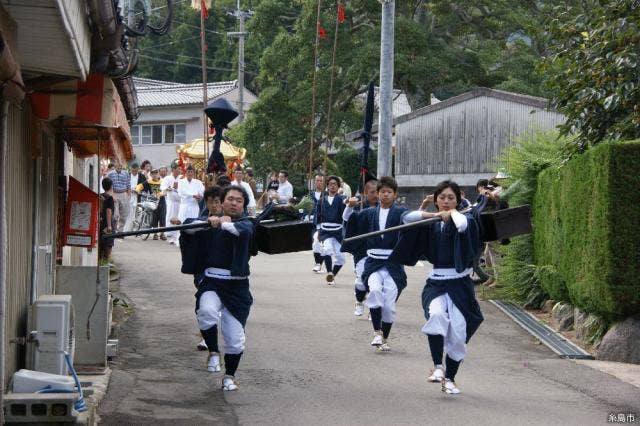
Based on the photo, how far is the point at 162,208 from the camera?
87.7 ft

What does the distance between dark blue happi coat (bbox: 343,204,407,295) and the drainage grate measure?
1.96 meters

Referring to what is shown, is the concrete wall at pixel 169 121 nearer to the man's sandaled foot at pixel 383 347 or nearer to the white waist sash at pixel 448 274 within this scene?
the man's sandaled foot at pixel 383 347

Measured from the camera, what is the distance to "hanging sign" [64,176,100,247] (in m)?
10.0

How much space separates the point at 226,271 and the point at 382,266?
284 centimetres

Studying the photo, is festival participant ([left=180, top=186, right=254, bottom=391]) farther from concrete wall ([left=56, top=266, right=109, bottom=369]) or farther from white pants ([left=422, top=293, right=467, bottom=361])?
white pants ([left=422, top=293, right=467, bottom=361])

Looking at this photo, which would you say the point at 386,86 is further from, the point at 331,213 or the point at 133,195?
the point at 133,195

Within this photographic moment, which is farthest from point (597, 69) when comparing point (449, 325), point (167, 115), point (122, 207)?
point (167, 115)

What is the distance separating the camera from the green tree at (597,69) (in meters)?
12.0

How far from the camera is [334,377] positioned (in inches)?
397

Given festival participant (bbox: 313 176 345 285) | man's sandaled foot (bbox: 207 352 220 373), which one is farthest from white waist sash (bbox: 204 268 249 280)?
festival participant (bbox: 313 176 345 285)

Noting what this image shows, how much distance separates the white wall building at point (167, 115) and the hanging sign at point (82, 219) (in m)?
40.2

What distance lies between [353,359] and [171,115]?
43950 millimetres

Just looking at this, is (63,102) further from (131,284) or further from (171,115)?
(171,115)

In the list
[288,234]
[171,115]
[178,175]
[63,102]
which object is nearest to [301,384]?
[288,234]
